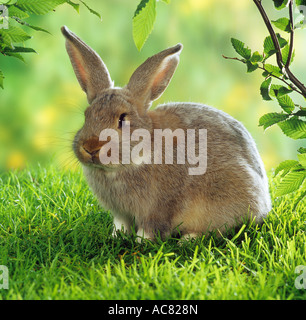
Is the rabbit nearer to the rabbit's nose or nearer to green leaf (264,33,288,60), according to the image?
the rabbit's nose

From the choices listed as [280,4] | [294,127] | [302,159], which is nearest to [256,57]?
[280,4]

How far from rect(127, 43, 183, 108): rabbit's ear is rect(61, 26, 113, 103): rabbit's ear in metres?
0.22

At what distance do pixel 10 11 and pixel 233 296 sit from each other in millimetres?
2070

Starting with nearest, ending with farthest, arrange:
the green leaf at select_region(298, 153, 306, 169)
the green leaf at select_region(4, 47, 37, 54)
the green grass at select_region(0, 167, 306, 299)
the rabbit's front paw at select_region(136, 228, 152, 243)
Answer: the green grass at select_region(0, 167, 306, 299) → the green leaf at select_region(4, 47, 37, 54) → the green leaf at select_region(298, 153, 306, 169) → the rabbit's front paw at select_region(136, 228, 152, 243)

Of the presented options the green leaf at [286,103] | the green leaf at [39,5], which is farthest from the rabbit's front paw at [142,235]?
the green leaf at [39,5]

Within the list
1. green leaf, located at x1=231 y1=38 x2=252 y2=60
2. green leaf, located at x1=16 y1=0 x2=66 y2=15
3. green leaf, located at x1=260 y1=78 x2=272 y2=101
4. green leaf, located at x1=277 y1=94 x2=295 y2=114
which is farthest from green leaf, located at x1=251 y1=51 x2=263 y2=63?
green leaf, located at x1=16 y1=0 x2=66 y2=15

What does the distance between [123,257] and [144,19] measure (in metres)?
1.50

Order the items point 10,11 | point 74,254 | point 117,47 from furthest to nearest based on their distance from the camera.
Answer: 1. point 117,47
2. point 74,254
3. point 10,11

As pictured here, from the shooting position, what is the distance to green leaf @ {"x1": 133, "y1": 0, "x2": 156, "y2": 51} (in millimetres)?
3029

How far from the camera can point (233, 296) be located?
2820mm

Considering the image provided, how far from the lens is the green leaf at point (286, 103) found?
3539 millimetres

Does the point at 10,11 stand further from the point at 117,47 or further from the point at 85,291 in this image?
the point at 117,47
